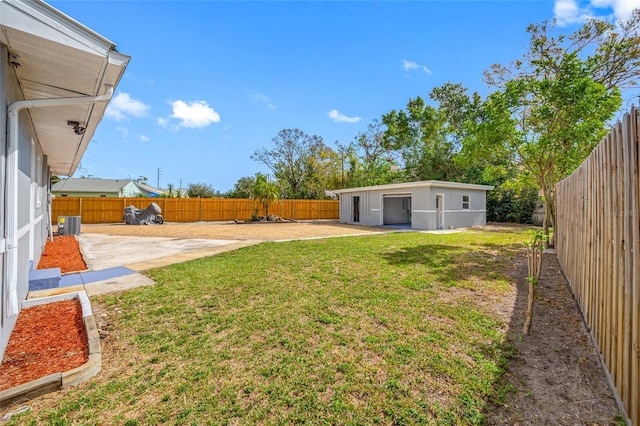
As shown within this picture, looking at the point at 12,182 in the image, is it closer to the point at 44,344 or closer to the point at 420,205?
the point at 44,344

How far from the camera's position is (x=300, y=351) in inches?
112

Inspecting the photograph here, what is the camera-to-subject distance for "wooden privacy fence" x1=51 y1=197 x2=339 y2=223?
715 inches

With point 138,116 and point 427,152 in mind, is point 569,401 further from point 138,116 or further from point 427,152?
point 138,116

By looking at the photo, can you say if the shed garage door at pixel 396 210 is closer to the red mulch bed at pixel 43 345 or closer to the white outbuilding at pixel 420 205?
the white outbuilding at pixel 420 205

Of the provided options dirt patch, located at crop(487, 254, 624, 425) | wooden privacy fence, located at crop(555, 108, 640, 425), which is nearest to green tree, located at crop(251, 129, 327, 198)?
dirt patch, located at crop(487, 254, 624, 425)

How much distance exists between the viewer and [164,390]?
7.48 feet

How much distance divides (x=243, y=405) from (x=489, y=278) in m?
4.82

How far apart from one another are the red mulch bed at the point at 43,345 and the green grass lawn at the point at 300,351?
1.03ft

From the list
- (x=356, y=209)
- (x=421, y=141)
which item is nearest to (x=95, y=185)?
(x=356, y=209)

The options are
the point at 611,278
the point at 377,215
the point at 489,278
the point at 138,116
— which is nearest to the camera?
the point at 611,278

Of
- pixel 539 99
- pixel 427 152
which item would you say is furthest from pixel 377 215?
pixel 539 99

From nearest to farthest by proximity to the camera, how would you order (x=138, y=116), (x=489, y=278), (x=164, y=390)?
(x=164, y=390)
(x=489, y=278)
(x=138, y=116)

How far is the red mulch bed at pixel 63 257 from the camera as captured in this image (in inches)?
245

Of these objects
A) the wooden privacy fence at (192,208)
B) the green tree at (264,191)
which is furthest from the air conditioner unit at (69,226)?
the green tree at (264,191)
